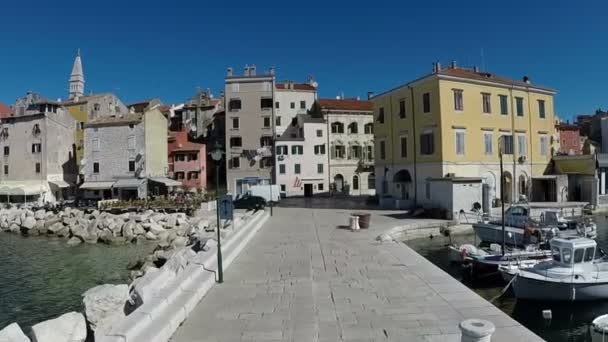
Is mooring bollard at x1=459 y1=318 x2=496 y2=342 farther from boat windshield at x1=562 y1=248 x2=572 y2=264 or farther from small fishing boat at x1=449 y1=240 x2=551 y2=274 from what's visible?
small fishing boat at x1=449 y1=240 x2=551 y2=274

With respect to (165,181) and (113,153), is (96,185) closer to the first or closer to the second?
(113,153)

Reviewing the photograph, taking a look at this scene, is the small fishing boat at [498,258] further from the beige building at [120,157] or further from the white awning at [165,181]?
the beige building at [120,157]

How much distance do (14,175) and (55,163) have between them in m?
5.03

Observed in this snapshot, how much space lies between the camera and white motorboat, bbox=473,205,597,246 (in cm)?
2142

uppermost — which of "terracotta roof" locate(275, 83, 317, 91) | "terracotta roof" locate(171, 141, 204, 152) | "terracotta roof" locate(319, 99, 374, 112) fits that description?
"terracotta roof" locate(275, 83, 317, 91)

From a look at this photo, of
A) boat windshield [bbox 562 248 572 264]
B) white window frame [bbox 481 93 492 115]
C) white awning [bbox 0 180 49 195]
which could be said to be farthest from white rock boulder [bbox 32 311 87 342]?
white awning [bbox 0 180 49 195]

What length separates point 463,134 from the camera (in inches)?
1341

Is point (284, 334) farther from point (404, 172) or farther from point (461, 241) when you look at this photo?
point (404, 172)

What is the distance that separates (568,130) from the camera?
219 ft

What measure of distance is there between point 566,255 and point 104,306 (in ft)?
45.7

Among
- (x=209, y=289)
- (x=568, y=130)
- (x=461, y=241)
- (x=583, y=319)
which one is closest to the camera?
(x=209, y=289)

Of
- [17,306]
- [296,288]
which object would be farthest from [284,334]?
[17,306]

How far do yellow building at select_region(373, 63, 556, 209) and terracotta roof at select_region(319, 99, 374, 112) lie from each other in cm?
1426

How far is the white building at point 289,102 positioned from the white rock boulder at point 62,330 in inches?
1975
